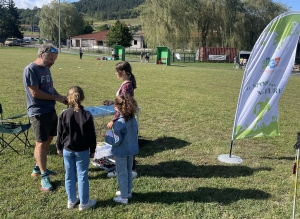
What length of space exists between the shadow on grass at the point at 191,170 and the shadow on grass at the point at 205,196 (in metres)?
0.51

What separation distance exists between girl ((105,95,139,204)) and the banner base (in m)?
2.20

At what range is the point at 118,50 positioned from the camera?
35906 millimetres

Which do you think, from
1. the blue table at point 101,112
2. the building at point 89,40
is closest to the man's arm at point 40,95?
the blue table at point 101,112

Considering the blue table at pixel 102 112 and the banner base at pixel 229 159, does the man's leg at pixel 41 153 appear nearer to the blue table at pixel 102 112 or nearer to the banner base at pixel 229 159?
the blue table at pixel 102 112

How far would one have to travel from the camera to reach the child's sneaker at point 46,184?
3993 millimetres

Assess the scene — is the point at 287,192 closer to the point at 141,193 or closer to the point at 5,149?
the point at 141,193

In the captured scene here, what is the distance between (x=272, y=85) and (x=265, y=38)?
2.64ft

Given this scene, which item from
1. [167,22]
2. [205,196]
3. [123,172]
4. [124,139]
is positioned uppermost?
[167,22]

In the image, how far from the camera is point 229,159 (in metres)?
5.37

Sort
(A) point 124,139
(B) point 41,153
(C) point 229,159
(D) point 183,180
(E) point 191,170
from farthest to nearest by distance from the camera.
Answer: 1. (C) point 229,159
2. (E) point 191,170
3. (D) point 183,180
4. (B) point 41,153
5. (A) point 124,139

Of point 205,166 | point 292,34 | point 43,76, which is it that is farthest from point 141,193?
point 292,34

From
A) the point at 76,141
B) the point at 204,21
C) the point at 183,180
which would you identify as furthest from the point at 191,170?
the point at 204,21

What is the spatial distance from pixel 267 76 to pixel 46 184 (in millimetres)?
3892

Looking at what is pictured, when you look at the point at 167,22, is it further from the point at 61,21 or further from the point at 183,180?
the point at 61,21
